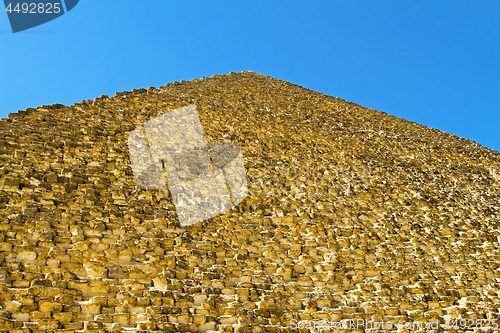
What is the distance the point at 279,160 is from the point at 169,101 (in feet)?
14.4

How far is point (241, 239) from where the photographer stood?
21.7 ft

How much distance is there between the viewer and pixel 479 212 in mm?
9039

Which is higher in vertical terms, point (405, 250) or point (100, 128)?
point (100, 128)

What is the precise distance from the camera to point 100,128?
9.58m

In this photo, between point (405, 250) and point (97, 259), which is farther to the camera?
point (405, 250)

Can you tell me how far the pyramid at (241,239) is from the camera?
4.92 meters

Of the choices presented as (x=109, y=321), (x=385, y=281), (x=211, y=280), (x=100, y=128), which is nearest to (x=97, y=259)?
(x=109, y=321)

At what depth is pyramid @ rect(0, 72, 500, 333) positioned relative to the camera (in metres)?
4.92

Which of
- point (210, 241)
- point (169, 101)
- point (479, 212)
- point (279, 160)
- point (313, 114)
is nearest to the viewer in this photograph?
point (210, 241)

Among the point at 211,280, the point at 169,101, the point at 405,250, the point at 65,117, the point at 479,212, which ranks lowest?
the point at 211,280

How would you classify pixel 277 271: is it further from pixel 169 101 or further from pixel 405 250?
pixel 169 101

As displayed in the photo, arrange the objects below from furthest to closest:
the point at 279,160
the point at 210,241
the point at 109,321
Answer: the point at 279,160 < the point at 210,241 < the point at 109,321

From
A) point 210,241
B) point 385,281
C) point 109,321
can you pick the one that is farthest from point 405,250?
point 109,321

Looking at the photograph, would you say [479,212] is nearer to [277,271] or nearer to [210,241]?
[277,271]
